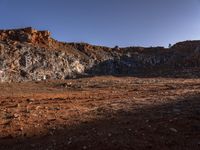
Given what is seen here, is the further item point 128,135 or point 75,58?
point 75,58

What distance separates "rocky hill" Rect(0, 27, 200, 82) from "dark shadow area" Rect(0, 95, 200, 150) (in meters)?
20.8

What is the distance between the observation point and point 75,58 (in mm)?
37312

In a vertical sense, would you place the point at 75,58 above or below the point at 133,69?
above

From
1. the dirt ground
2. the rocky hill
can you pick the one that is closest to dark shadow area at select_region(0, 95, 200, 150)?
the dirt ground

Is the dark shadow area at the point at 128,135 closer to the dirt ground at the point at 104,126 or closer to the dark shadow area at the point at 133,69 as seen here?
the dirt ground at the point at 104,126

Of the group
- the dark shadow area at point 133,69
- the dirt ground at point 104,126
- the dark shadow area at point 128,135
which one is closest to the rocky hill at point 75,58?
the dark shadow area at point 133,69

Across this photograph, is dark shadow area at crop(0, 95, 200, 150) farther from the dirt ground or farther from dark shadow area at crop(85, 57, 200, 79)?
dark shadow area at crop(85, 57, 200, 79)

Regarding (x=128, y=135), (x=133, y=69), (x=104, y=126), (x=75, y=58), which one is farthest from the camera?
(x=133, y=69)

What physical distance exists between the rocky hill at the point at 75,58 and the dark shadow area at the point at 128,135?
20.8 m

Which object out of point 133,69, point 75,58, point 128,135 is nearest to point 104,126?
point 128,135

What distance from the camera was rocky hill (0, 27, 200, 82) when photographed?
3216 cm

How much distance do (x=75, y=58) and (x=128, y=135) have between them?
28.6m

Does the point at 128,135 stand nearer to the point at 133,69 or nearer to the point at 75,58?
the point at 75,58

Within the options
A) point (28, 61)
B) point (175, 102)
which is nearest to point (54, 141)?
point (175, 102)
